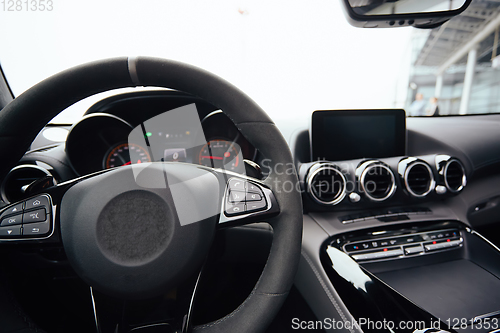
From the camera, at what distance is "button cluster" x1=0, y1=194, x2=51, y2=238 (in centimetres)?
59

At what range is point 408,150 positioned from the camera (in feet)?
5.65

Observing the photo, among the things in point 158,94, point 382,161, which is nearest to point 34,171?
point 158,94

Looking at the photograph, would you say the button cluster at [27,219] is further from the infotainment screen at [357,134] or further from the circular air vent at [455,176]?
the circular air vent at [455,176]

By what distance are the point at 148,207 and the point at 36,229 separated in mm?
243

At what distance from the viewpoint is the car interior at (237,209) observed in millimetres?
592

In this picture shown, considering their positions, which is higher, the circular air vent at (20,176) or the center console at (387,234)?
the circular air vent at (20,176)

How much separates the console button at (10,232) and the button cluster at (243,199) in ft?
1.46

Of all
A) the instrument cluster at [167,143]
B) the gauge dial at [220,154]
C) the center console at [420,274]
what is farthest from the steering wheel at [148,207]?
the gauge dial at [220,154]

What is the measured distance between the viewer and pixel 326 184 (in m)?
1.29

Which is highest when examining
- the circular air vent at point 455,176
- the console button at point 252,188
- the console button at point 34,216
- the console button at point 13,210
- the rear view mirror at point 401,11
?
the rear view mirror at point 401,11

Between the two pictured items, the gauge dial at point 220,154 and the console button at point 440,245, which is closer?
the console button at point 440,245

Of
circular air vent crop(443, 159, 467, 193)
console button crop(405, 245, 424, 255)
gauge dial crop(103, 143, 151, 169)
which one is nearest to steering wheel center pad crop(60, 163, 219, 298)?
gauge dial crop(103, 143, 151, 169)

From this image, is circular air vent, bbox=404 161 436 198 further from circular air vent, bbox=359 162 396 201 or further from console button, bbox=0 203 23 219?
console button, bbox=0 203 23 219

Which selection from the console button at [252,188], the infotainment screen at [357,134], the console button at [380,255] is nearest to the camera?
the console button at [252,188]
